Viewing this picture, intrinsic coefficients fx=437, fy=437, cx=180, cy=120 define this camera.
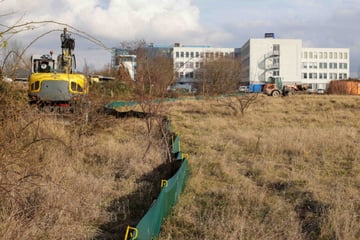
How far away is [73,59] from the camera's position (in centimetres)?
1517

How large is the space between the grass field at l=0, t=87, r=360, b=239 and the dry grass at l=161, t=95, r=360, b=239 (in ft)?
0.06

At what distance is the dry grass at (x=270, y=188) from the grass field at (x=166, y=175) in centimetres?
2

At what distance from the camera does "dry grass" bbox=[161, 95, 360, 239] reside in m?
5.36

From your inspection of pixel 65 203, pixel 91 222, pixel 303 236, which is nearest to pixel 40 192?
pixel 65 203

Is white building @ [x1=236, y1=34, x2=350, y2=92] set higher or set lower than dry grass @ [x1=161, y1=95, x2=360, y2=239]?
higher

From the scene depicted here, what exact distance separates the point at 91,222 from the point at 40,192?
89cm

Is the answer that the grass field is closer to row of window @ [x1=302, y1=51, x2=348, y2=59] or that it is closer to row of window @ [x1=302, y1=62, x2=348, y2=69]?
row of window @ [x1=302, y1=62, x2=348, y2=69]

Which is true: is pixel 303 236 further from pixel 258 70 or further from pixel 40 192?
pixel 258 70

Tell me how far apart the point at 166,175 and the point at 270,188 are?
1.86 metres

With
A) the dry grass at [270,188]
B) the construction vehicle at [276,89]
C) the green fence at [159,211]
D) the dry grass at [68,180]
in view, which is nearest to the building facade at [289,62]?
the construction vehicle at [276,89]

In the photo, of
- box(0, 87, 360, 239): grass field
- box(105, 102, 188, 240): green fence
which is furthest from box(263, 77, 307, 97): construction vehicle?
box(105, 102, 188, 240): green fence

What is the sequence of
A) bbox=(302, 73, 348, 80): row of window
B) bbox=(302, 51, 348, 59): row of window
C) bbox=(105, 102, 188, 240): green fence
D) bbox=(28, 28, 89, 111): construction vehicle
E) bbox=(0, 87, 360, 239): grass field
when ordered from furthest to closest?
bbox=(302, 51, 348, 59): row of window
bbox=(302, 73, 348, 80): row of window
bbox=(28, 28, 89, 111): construction vehicle
bbox=(0, 87, 360, 239): grass field
bbox=(105, 102, 188, 240): green fence

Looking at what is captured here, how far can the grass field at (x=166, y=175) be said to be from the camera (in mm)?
5211

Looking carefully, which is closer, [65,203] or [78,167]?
[65,203]
